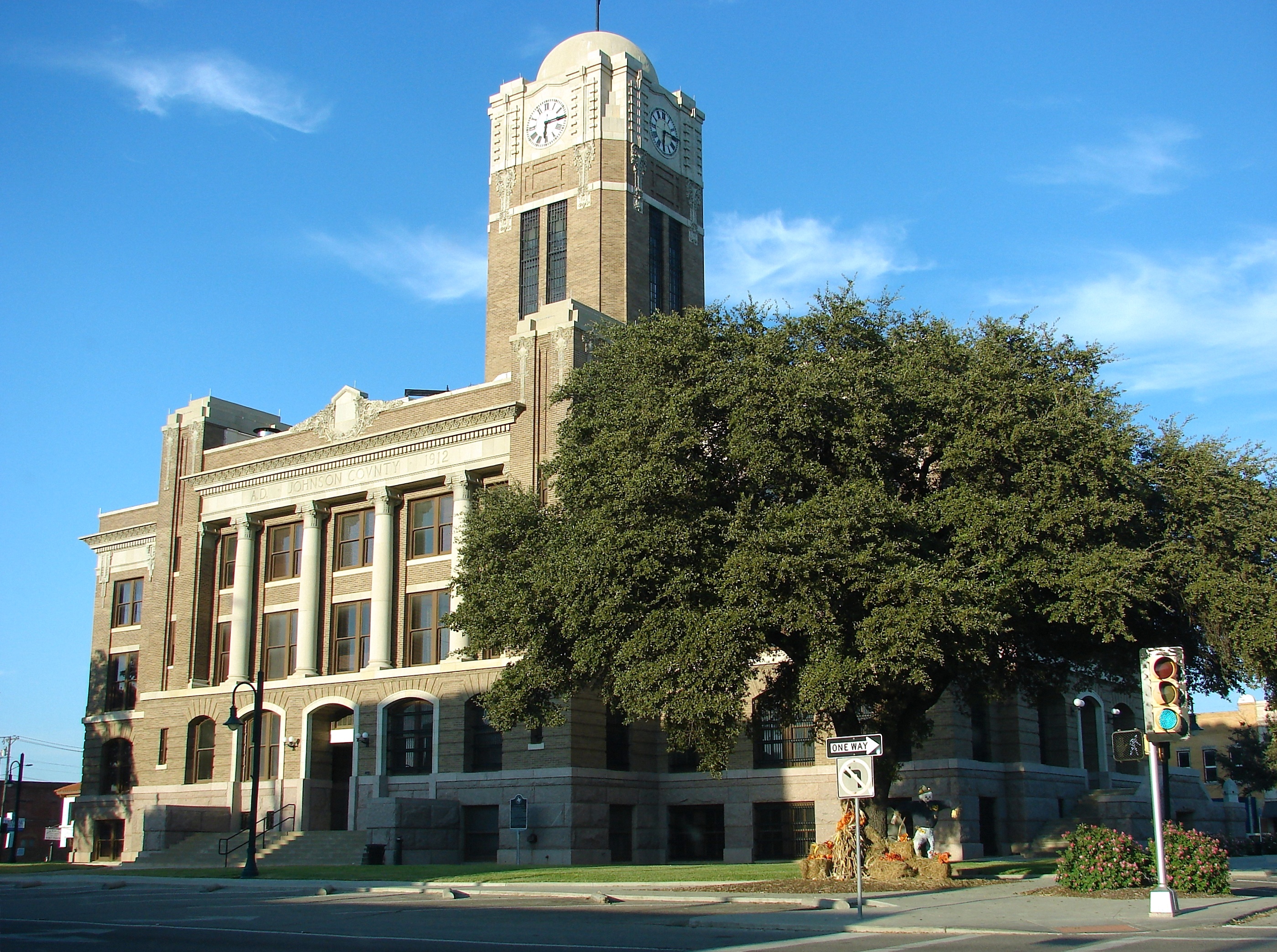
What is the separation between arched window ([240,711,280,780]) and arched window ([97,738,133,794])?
9355 mm

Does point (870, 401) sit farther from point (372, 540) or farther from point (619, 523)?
point (372, 540)

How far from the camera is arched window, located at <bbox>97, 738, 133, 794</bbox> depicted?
182 feet

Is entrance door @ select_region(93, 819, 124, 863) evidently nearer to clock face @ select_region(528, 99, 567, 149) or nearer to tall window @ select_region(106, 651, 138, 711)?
tall window @ select_region(106, 651, 138, 711)

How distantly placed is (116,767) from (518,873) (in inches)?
1238

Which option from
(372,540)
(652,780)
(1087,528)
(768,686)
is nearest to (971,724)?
(652,780)

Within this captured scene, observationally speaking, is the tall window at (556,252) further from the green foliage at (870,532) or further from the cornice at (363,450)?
the green foliage at (870,532)

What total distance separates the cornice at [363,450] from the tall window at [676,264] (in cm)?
1423

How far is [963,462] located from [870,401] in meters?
2.22

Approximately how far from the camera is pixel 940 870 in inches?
1000

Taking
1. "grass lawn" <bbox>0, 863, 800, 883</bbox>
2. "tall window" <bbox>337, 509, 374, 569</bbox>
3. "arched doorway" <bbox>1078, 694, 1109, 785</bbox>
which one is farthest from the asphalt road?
"arched doorway" <bbox>1078, 694, 1109, 785</bbox>

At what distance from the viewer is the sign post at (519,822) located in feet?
132

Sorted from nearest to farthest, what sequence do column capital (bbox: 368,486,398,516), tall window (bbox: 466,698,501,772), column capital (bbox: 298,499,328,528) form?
1. tall window (bbox: 466,698,501,772)
2. column capital (bbox: 368,486,398,516)
3. column capital (bbox: 298,499,328,528)

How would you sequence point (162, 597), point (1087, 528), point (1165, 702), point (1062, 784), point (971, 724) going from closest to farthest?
point (1165, 702)
point (1087, 528)
point (971, 724)
point (1062, 784)
point (162, 597)

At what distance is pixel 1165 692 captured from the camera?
1792 centimetres
